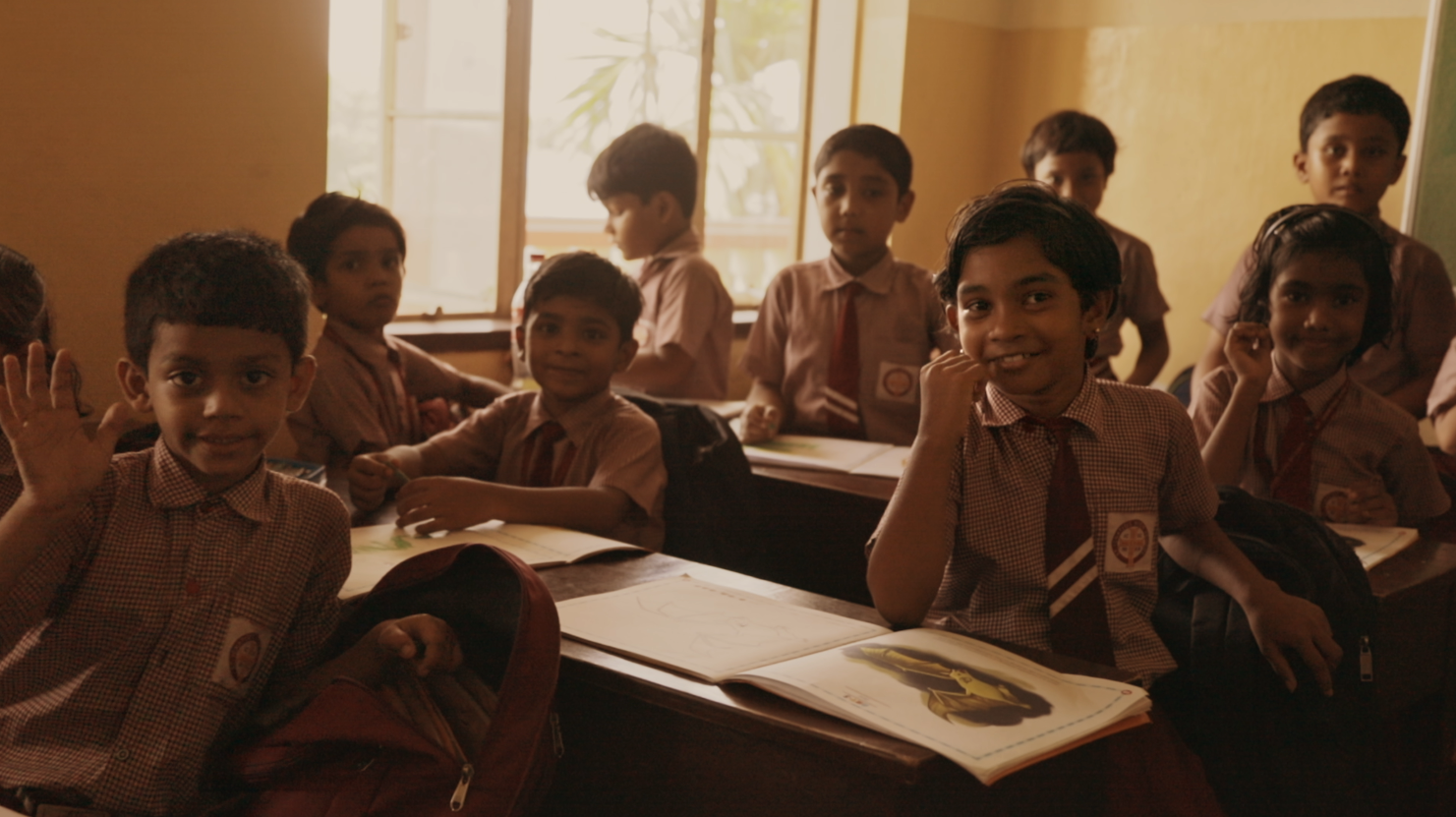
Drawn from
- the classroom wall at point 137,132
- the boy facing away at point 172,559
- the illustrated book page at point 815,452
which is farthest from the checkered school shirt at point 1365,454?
the classroom wall at point 137,132

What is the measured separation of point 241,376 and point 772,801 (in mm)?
701

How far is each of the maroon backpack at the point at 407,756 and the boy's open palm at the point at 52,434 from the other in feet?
0.99

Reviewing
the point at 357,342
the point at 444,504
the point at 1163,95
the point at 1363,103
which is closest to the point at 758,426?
the point at 357,342

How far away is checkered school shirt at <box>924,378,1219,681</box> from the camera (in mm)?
1515

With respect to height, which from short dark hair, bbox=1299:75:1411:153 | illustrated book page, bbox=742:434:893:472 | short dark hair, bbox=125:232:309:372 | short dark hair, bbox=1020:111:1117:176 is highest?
short dark hair, bbox=1299:75:1411:153

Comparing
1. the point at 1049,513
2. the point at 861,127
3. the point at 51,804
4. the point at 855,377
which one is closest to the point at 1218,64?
the point at 861,127

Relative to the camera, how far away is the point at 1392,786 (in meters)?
1.80

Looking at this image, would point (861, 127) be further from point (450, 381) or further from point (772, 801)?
point (772, 801)

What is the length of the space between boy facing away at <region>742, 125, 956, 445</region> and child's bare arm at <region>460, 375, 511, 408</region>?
1.85ft

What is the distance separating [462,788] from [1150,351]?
9.35 feet

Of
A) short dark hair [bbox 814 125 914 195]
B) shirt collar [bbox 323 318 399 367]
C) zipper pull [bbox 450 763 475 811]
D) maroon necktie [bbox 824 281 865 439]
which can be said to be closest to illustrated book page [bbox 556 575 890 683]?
zipper pull [bbox 450 763 475 811]

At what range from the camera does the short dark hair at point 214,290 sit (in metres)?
1.33

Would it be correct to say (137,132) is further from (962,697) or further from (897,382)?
(962,697)

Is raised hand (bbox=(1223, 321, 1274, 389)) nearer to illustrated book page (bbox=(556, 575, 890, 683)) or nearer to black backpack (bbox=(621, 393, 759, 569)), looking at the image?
black backpack (bbox=(621, 393, 759, 569))
